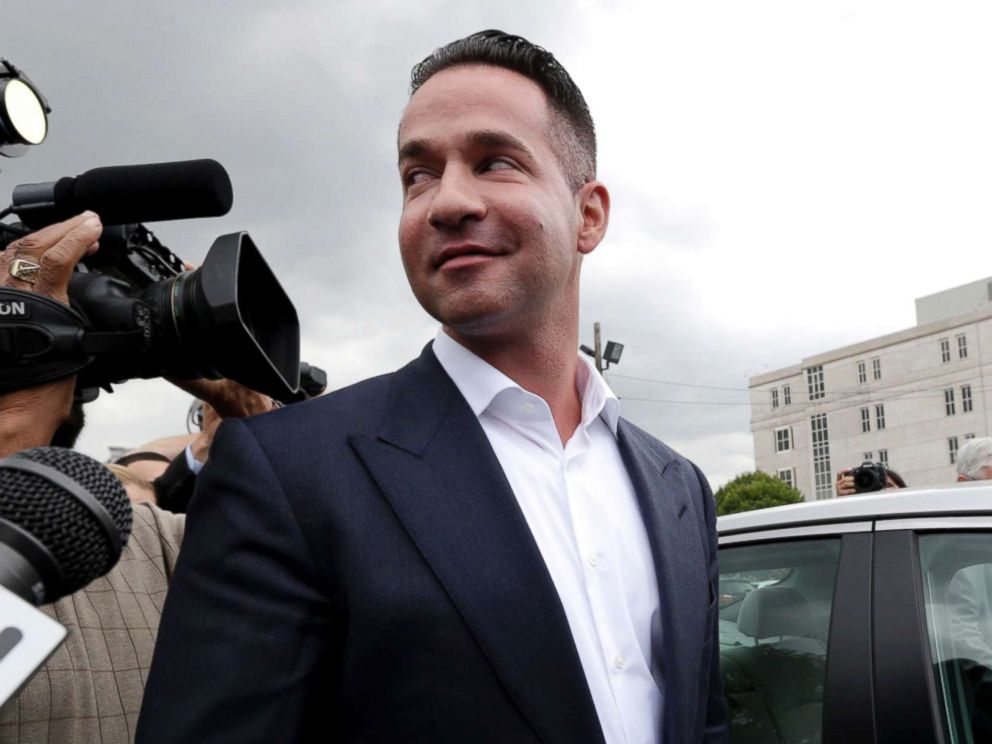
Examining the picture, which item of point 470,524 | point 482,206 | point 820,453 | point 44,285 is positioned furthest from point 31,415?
point 820,453

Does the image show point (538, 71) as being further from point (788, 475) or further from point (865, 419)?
point (788, 475)

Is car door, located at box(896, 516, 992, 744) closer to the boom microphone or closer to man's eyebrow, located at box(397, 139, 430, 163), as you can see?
man's eyebrow, located at box(397, 139, 430, 163)

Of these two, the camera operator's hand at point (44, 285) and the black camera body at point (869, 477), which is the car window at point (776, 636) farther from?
the black camera body at point (869, 477)

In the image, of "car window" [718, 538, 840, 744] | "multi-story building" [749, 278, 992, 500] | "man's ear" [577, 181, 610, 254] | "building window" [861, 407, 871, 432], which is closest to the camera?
"man's ear" [577, 181, 610, 254]

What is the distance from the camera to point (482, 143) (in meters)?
1.68

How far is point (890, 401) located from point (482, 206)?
63477 mm

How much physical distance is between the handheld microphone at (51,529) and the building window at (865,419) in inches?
2575

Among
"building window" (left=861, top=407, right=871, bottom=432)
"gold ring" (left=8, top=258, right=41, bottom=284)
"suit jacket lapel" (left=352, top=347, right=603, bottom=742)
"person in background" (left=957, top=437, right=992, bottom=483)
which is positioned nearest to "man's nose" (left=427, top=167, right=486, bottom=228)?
"suit jacket lapel" (left=352, top=347, right=603, bottom=742)

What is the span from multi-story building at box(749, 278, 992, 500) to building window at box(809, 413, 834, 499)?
7cm

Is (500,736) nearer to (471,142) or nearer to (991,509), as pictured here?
(471,142)

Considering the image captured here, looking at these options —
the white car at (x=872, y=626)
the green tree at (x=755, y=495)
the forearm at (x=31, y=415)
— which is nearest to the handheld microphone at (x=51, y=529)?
the forearm at (x=31, y=415)

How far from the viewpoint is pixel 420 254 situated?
1.67 metres

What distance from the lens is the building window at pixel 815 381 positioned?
6669cm

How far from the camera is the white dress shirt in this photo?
1.53m
